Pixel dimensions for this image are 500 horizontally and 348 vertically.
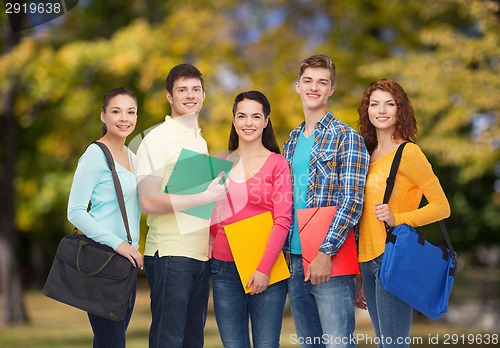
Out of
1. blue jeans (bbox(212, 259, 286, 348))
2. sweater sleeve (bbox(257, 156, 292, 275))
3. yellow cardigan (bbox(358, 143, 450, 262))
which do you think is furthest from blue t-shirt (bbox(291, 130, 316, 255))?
yellow cardigan (bbox(358, 143, 450, 262))

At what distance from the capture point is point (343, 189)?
4.45 m

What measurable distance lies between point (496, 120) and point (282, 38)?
6125 mm

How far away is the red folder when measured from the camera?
443 centimetres

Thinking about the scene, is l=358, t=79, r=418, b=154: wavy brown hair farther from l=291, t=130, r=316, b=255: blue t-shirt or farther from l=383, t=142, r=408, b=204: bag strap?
l=291, t=130, r=316, b=255: blue t-shirt

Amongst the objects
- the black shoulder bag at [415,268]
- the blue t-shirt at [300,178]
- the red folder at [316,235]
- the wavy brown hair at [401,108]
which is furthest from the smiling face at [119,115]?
the black shoulder bag at [415,268]

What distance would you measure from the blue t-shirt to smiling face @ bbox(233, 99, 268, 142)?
285 millimetres

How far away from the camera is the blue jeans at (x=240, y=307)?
4449mm

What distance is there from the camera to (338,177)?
453cm

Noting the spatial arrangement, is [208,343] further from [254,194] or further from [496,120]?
[254,194]

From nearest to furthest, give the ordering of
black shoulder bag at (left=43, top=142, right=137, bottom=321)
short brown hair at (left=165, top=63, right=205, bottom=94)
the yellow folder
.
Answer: black shoulder bag at (left=43, top=142, right=137, bottom=321)
the yellow folder
short brown hair at (left=165, top=63, right=205, bottom=94)

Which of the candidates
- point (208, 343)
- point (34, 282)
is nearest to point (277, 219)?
point (208, 343)

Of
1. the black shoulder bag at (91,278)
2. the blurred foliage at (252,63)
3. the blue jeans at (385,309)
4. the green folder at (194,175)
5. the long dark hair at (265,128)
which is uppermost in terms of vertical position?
the blurred foliage at (252,63)

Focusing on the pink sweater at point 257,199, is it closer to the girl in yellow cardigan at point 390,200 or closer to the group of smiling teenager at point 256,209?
the group of smiling teenager at point 256,209

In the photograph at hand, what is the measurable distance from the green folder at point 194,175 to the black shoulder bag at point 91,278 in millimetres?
478
